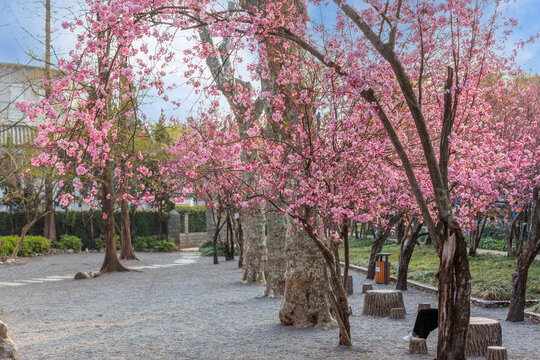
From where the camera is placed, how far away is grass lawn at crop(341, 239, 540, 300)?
10477 mm

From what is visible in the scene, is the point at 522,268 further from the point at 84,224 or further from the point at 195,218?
the point at 195,218

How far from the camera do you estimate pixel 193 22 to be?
5.67m

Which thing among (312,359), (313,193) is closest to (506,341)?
(312,359)

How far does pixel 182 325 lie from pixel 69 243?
19846 millimetres

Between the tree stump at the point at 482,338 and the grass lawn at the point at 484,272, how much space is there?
4146 mm

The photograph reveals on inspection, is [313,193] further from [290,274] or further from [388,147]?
[290,274]

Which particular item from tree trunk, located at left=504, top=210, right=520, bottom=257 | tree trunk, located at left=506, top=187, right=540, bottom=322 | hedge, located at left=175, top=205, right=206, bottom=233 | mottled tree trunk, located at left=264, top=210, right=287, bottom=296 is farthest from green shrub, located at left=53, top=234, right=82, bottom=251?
tree trunk, located at left=506, top=187, right=540, bottom=322

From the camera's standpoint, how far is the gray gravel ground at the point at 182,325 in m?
6.70

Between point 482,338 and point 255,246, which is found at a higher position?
point 255,246

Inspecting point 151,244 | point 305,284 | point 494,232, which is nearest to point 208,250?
point 151,244

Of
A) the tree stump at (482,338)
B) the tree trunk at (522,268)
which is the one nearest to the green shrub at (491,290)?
the tree trunk at (522,268)

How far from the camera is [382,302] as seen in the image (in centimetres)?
902

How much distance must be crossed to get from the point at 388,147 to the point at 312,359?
2824 millimetres

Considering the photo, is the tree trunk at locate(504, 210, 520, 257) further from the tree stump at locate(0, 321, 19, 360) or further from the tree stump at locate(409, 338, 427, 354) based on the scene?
the tree stump at locate(0, 321, 19, 360)
